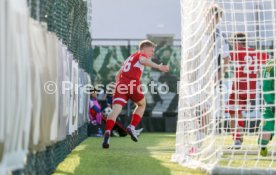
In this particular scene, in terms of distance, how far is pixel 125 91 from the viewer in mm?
8805

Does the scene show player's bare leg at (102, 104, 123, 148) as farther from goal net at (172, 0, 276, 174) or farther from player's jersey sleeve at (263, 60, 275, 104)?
player's jersey sleeve at (263, 60, 275, 104)

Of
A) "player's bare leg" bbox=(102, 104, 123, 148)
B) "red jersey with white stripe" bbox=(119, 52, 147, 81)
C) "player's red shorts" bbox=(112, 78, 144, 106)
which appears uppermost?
"red jersey with white stripe" bbox=(119, 52, 147, 81)

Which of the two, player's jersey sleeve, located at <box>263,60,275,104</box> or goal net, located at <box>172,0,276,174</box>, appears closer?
goal net, located at <box>172,0,276,174</box>

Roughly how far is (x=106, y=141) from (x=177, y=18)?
16.2m

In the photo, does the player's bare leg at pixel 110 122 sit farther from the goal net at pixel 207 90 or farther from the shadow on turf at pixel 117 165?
the goal net at pixel 207 90

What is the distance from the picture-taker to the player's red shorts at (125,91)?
8.78 meters

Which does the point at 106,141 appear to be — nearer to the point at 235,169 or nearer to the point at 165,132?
the point at 235,169

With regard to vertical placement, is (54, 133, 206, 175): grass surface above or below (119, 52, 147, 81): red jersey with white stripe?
below

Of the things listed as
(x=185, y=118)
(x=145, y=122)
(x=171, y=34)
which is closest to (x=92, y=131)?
(x=145, y=122)

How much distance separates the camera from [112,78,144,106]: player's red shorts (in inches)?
346

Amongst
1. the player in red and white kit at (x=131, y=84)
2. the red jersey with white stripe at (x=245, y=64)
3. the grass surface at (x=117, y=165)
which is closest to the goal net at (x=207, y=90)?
the grass surface at (x=117, y=165)

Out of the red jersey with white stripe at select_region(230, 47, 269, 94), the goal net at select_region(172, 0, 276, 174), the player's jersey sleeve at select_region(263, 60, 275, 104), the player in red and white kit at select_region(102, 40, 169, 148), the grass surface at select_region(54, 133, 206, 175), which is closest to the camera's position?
the grass surface at select_region(54, 133, 206, 175)

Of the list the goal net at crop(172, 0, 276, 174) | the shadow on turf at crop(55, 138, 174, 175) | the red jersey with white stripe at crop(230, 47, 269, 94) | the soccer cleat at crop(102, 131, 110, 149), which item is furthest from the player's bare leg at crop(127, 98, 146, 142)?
the goal net at crop(172, 0, 276, 174)

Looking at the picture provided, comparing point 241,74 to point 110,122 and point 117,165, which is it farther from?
point 117,165
